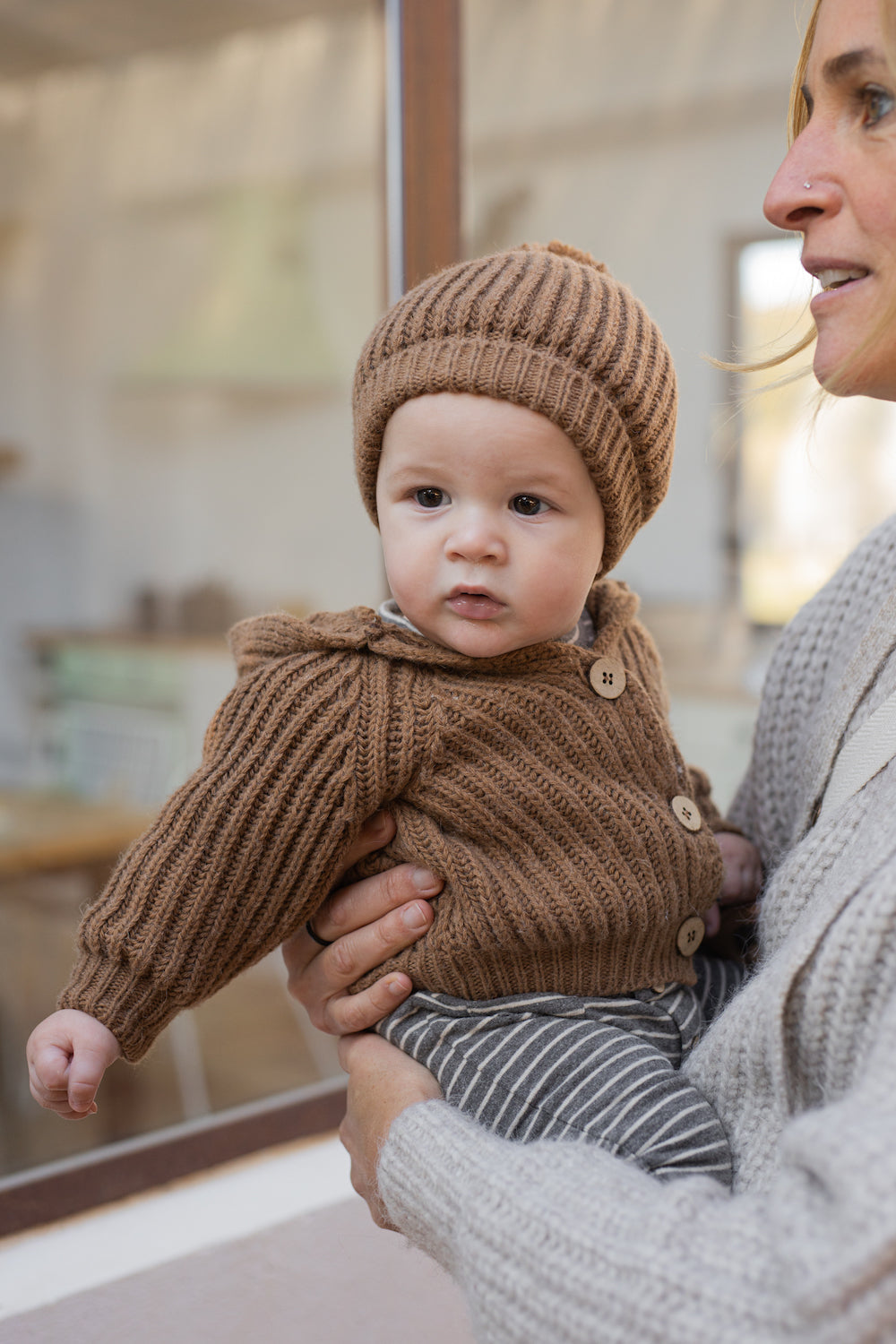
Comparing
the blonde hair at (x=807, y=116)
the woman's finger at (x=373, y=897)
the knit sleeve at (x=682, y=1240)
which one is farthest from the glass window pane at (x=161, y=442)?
the knit sleeve at (x=682, y=1240)

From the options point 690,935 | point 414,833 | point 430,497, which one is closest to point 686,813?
point 690,935

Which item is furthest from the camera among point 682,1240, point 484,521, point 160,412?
point 160,412

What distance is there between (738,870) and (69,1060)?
59 centimetres

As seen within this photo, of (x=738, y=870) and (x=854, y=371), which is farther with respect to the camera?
(x=738, y=870)

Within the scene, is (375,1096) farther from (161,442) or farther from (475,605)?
(161,442)

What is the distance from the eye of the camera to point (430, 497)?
0.92m

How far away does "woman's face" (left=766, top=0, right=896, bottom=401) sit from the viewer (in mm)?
812

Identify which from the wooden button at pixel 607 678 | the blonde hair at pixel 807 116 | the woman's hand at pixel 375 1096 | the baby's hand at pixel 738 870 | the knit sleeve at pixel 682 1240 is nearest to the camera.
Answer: the knit sleeve at pixel 682 1240

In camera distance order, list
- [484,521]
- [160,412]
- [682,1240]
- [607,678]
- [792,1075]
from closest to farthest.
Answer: [682,1240], [792,1075], [484,521], [607,678], [160,412]

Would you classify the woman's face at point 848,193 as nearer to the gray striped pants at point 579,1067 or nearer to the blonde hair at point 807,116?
the blonde hair at point 807,116

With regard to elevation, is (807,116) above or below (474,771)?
above

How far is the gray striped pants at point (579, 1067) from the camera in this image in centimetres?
80

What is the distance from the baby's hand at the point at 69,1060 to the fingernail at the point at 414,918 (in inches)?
9.2

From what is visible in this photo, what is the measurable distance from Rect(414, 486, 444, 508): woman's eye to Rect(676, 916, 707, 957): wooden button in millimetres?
397
